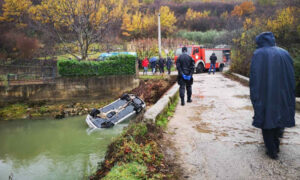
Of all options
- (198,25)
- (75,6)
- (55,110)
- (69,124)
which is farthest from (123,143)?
(198,25)

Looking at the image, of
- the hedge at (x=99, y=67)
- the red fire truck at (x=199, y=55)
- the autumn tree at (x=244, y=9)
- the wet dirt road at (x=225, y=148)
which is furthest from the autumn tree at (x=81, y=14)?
the autumn tree at (x=244, y=9)

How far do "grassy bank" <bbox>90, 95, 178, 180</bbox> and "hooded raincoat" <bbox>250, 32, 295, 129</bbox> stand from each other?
1537 millimetres

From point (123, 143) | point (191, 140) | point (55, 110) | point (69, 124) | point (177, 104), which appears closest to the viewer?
point (123, 143)

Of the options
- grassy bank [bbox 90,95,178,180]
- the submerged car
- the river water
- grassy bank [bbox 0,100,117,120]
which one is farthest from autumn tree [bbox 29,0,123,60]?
grassy bank [bbox 90,95,178,180]

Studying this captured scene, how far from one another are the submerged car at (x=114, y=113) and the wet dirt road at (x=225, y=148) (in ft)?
16.1

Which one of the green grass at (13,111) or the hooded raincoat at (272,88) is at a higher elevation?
the hooded raincoat at (272,88)

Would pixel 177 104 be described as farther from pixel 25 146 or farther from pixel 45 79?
pixel 45 79

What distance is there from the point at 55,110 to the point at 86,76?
3255 millimetres

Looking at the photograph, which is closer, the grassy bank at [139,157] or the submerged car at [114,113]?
the grassy bank at [139,157]

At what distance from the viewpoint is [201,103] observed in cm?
870

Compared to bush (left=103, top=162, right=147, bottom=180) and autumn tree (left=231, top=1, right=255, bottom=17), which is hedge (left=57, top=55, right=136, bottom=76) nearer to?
bush (left=103, top=162, right=147, bottom=180)

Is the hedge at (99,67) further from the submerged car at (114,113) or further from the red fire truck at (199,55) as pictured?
the submerged car at (114,113)

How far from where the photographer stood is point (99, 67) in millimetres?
18672

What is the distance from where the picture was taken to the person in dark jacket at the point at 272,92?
146 inches
